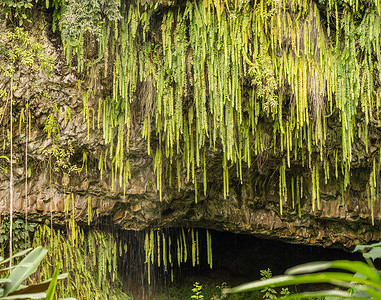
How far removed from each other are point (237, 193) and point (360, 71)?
2508mm

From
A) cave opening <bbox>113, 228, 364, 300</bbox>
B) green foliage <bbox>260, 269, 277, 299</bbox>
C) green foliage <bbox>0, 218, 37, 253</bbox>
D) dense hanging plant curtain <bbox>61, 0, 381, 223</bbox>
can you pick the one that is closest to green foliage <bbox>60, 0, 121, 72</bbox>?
dense hanging plant curtain <bbox>61, 0, 381, 223</bbox>

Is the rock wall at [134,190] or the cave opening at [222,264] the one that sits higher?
the rock wall at [134,190]

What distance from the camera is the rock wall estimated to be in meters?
4.54

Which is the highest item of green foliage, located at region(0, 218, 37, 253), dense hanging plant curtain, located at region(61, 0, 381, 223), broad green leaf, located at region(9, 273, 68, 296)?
dense hanging plant curtain, located at region(61, 0, 381, 223)

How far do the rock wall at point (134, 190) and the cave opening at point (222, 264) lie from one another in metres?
1.56

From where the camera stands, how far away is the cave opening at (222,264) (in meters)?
7.16

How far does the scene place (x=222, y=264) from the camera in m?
8.30

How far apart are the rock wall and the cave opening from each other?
1.56 meters

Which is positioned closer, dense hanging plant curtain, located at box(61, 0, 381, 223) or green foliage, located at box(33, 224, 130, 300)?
dense hanging plant curtain, located at box(61, 0, 381, 223)

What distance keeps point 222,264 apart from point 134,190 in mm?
4024

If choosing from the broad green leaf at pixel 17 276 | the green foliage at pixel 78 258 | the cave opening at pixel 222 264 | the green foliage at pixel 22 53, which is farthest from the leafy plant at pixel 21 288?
the cave opening at pixel 222 264

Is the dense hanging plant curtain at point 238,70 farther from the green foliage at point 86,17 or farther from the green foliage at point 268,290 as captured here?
the green foliage at point 268,290

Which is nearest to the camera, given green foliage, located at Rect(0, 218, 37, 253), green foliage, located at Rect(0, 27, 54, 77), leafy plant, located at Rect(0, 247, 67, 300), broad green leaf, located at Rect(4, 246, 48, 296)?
leafy plant, located at Rect(0, 247, 67, 300)

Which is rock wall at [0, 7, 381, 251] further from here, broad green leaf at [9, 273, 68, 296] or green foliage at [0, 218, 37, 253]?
broad green leaf at [9, 273, 68, 296]
